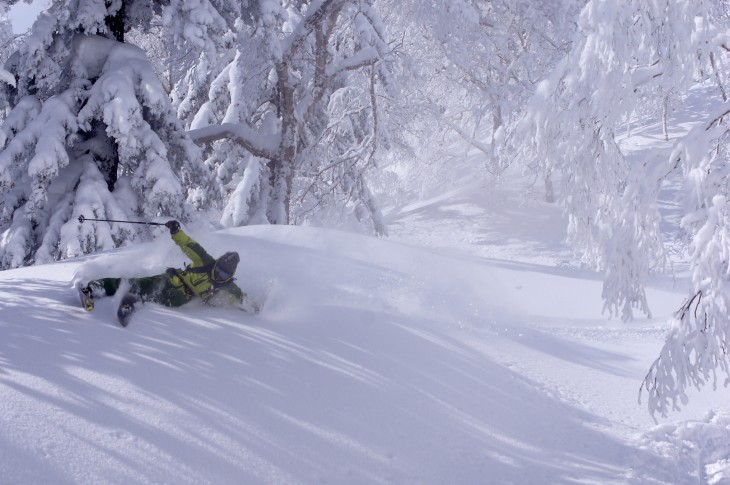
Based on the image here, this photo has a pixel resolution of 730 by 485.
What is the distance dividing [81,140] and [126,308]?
6202 mm

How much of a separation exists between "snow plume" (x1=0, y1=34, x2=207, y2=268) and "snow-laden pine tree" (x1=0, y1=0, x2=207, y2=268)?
0.7 inches

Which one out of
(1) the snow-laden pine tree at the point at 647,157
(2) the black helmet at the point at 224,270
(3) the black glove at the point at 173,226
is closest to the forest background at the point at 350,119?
(1) the snow-laden pine tree at the point at 647,157

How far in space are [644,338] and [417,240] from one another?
14.5 meters

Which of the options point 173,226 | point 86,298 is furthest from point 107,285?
point 173,226

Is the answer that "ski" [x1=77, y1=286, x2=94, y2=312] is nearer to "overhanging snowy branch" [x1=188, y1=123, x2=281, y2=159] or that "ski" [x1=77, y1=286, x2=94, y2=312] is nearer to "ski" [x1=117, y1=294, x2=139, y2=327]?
"ski" [x1=117, y1=294, x2=139, y2=327]

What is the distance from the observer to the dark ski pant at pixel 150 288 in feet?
22.3

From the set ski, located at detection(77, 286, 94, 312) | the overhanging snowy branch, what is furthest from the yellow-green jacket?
the overhanging snowy branch

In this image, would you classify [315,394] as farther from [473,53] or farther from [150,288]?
[473,53]

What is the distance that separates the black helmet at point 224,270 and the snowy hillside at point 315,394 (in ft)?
1.18

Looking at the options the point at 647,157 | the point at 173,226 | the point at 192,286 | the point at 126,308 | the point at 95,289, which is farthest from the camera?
the point at 173,226

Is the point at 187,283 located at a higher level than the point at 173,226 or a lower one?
lower

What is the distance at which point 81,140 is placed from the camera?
11422 mm

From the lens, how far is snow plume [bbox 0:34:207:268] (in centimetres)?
1037

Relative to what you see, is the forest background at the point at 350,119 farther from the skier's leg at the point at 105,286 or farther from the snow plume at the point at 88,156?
the skier's leg at the point at 105,286
